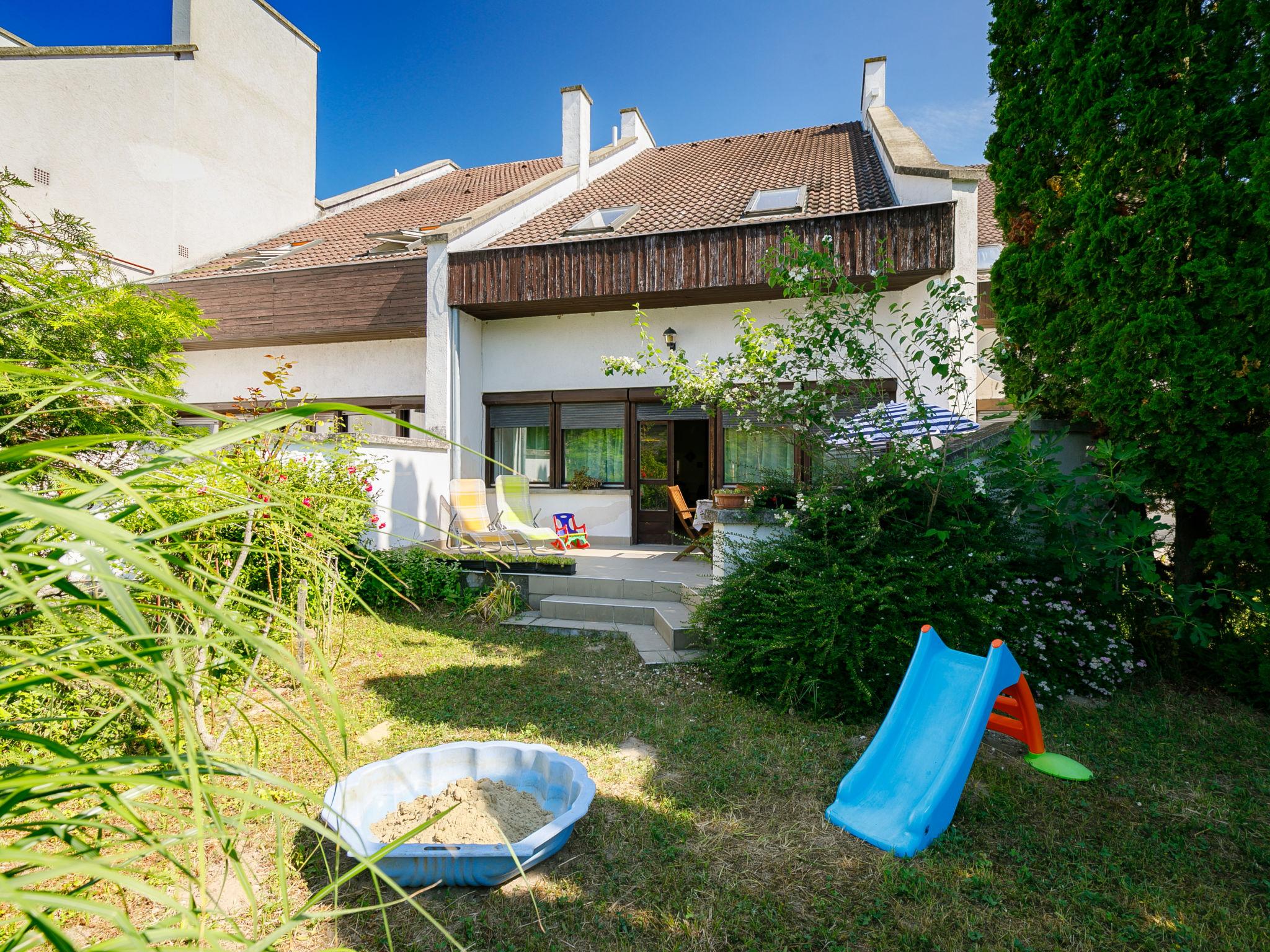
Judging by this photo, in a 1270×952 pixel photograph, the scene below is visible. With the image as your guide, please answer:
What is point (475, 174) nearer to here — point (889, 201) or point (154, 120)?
point (154, 120)

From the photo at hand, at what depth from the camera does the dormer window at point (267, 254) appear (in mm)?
12477

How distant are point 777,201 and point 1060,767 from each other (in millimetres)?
8935

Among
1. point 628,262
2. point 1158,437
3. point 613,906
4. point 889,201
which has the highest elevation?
point 889,201

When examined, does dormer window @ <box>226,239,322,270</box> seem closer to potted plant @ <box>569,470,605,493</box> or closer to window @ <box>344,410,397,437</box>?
window @ <box>344,410,397,437</box>

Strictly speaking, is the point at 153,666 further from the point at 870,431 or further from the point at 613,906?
the point at 870,431

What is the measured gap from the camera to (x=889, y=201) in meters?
9.75

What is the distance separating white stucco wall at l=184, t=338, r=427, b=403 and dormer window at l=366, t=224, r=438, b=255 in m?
1.85

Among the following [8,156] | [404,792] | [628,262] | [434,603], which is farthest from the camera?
[8,156]

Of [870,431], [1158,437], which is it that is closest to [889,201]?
[870,431]

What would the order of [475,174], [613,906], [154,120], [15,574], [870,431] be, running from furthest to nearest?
[475,174] < [154,120] < [870,431] < [613,906] < [15,574]

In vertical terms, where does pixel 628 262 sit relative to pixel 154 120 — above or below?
below

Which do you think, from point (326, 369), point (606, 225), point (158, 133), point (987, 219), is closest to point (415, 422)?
point (326, 369)

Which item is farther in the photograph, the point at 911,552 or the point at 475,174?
the point at 475,174

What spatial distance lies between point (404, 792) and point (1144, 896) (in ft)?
10.4
